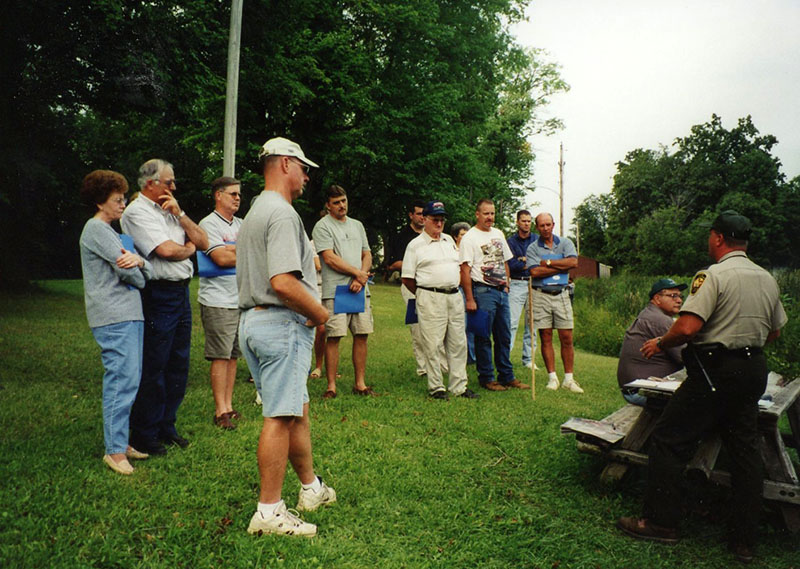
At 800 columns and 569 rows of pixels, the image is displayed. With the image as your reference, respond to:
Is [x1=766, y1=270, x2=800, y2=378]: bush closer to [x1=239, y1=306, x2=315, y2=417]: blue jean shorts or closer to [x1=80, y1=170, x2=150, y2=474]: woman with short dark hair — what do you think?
[x1=239, y1=306, x2=315, y2=417]: blue jean shorts

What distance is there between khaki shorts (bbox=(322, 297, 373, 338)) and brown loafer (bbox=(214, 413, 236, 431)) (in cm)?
161

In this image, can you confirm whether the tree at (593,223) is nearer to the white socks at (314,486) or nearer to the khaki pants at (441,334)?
the khaki pants at (441,334)

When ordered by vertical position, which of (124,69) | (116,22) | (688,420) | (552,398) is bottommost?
(552,398)

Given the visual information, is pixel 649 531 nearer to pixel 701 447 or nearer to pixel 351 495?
pixel 701 447

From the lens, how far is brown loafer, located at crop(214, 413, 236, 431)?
499 cm

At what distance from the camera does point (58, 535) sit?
2.99 metres

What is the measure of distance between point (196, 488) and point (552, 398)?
183 inches

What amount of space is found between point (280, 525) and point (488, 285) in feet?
15.4

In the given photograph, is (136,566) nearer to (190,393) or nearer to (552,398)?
(190,393)

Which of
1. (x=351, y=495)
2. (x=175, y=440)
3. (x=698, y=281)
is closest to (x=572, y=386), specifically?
(x=698, y=281)

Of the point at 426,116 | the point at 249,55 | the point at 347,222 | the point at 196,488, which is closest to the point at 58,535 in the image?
the point at 196,488

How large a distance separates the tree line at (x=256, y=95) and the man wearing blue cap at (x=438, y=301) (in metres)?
7.45

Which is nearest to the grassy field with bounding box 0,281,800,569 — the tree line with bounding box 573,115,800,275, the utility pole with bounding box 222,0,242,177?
the utility pole with bounding box 222,0,242,177

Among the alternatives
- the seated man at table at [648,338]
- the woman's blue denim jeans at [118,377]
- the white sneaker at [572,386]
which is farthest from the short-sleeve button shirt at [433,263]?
the woman's blue denim jeans at [118,377]
